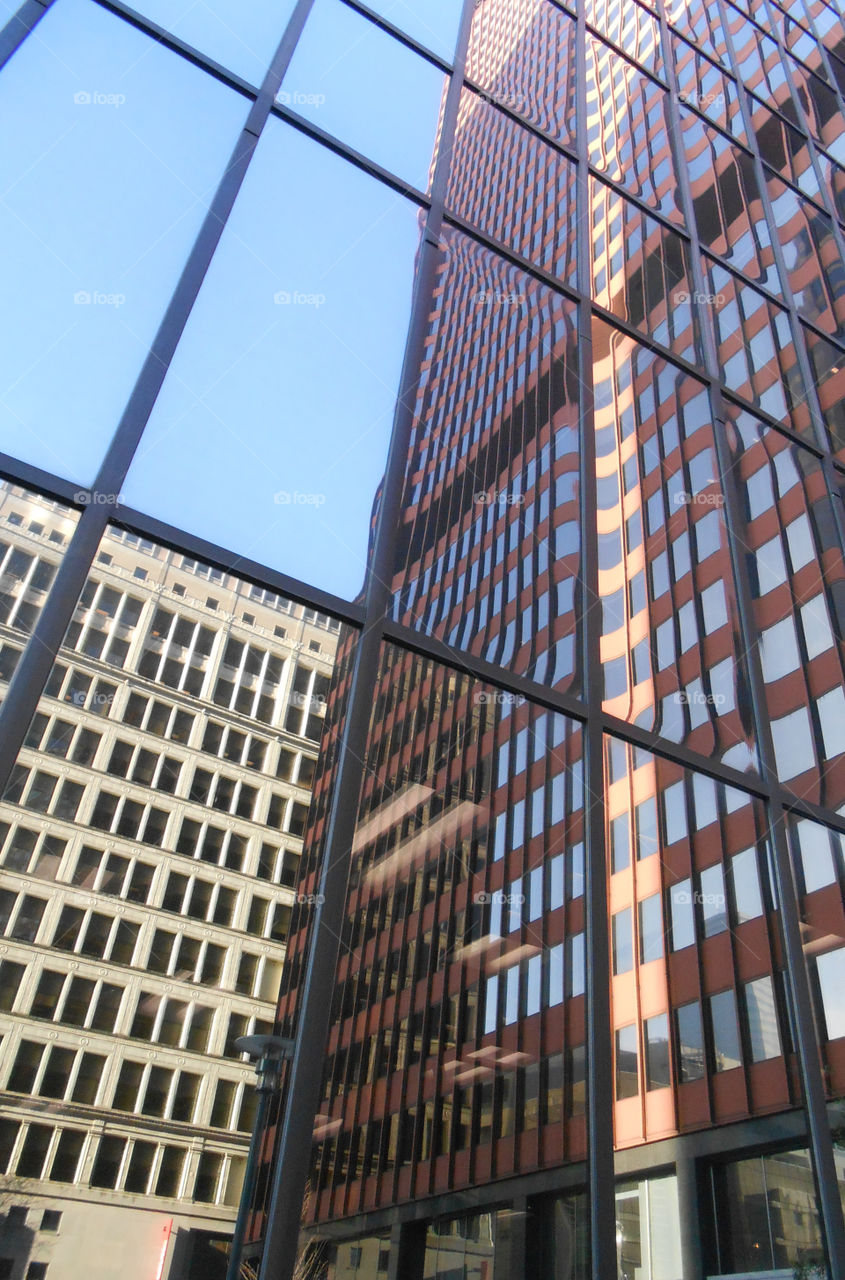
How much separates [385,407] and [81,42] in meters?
3.16

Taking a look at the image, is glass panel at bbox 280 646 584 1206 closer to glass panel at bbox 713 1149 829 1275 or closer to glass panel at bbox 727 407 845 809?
glass panel at bbox 713 1149 829 1275

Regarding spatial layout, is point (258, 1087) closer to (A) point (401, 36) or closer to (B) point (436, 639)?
(B) point (436, 639)

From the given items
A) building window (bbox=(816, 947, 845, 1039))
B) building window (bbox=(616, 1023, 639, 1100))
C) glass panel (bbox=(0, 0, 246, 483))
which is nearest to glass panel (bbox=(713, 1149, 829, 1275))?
building window (bbox=(616, 1023, 639, 1100))

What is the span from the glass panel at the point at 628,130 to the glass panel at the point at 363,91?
2075mm

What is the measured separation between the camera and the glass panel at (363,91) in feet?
25.4

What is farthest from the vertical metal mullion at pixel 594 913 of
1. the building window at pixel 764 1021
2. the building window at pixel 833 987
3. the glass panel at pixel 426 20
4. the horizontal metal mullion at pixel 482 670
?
the glass panel at pixel 426 20

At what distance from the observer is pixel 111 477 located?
5109mm

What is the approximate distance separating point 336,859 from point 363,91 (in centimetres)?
642

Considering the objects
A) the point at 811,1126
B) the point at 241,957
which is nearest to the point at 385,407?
the point at 241,957

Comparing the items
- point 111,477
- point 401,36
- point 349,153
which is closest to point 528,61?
point 401,36

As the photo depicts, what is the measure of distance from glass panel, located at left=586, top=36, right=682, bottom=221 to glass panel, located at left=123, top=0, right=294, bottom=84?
3515 millimetres

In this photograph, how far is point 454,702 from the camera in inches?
231

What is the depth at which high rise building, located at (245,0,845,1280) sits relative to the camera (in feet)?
15.4

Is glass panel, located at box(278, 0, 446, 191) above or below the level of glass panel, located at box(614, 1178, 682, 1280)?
above
